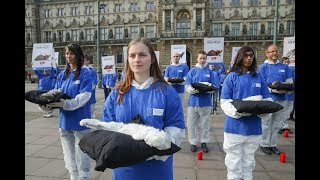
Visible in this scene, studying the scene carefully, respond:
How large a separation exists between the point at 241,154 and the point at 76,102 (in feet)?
8.45

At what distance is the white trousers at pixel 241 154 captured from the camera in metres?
4.17

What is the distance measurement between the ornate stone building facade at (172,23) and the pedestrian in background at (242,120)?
138 ft

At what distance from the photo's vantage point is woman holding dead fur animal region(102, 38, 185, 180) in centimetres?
254

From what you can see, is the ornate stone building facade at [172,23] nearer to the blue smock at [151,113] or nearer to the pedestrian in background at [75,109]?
the pedestrian in background at [75,109]

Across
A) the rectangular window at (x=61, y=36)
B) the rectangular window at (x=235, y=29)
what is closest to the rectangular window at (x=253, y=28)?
the rectangular window at (x=235, y=29)

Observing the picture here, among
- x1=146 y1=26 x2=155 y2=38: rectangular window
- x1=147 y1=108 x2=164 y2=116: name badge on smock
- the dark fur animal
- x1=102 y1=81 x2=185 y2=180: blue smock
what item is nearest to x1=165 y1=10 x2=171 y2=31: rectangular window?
x1=146 y1=26 x2=155 y2=38: rectangular window

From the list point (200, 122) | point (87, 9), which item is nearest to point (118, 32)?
point (87, 9)

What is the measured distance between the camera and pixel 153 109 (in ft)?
8.46

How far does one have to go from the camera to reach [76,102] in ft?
13.3

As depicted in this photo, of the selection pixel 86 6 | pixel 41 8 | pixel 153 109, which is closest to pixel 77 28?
pixel 86 6

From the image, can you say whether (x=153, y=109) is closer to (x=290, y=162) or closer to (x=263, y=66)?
(x=290, y=162)

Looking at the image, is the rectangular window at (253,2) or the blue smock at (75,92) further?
the rectangular window at (253,2)

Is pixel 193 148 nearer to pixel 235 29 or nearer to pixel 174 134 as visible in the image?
pixel 174 134
